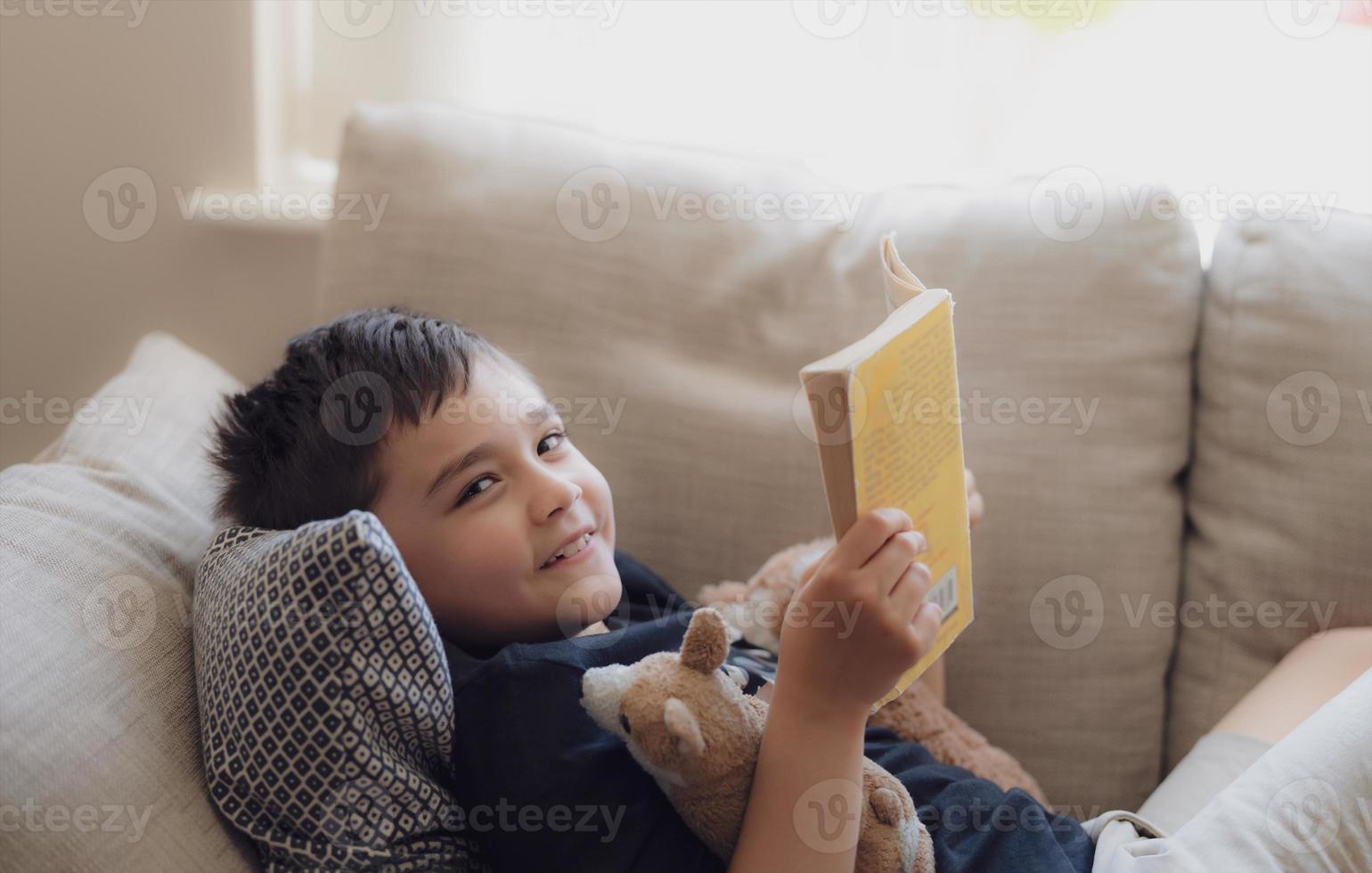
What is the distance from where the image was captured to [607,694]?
2.31 feet

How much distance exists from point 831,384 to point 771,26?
3.34ft

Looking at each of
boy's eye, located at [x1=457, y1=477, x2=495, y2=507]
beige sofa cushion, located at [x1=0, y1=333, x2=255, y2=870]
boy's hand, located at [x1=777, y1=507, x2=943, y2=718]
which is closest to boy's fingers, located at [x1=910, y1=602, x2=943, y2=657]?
boy's hand, located at [x1=777, y1=507, x2=943, y2=718]

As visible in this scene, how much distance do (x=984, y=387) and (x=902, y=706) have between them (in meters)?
0.35

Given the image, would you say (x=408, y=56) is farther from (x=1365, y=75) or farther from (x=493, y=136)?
(x=1365, y=75)

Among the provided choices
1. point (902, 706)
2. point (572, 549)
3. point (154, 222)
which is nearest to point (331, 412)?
point (572, 549)

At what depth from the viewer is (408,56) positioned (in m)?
1.55

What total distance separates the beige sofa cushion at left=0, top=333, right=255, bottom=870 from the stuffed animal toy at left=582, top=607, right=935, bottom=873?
11.9 inches

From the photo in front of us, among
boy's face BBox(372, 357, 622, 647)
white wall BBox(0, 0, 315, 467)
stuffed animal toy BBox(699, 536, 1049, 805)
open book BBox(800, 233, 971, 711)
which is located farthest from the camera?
white wall BBox(0, 0, 315, 467)

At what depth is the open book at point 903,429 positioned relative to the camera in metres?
0.61

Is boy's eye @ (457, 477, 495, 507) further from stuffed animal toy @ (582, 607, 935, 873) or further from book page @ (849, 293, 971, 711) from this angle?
book page @ (849, 293, 971, 711)

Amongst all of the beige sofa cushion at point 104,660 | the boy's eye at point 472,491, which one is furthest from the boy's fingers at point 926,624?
the beige sofa cushion at point 104,660

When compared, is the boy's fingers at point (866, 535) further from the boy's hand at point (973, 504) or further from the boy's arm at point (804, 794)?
the boy's hand at point (973, 504)

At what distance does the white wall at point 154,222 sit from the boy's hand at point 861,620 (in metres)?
1.12

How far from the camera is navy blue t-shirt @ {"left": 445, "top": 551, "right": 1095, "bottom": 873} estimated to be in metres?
0.74
